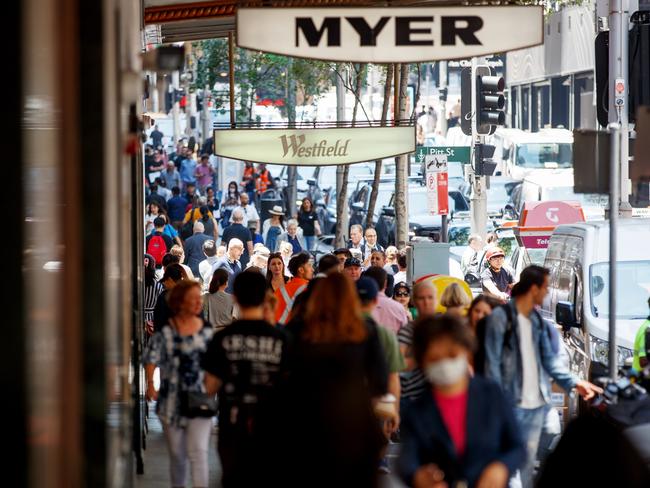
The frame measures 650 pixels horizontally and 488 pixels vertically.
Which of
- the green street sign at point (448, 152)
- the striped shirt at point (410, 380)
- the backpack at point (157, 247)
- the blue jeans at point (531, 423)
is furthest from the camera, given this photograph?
the green street sign at point (448, 152)

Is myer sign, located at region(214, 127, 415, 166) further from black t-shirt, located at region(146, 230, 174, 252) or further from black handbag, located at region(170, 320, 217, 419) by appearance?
black t-shirt, located at region(146, 230, 174, 252)

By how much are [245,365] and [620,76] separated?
1213cm

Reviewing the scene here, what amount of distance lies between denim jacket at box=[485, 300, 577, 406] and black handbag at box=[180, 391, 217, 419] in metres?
1.85

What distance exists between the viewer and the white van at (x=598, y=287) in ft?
40.6

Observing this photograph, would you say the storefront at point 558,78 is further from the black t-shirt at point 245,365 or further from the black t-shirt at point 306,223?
the black t-shirt at point 245,365

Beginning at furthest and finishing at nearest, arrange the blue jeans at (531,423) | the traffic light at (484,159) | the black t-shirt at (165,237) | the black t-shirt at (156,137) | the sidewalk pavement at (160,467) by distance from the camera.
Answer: the black t-shirt at (156,137), the traffic light at (484,159), the black t-shirt at (165,237), the sidewalk pavement at (160,467), the blue jeans at (531,423)

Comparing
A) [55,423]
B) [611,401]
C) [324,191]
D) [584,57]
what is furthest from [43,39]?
[584,57]

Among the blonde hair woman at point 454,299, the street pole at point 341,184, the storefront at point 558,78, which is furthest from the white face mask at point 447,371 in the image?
the storefront at point 558,78

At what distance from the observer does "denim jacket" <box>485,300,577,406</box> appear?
8695 mm

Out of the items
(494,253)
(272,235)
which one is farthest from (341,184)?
(494,253)

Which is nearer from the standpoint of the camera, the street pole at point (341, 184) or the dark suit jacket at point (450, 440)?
the dark suit jacket at point (450, 440)

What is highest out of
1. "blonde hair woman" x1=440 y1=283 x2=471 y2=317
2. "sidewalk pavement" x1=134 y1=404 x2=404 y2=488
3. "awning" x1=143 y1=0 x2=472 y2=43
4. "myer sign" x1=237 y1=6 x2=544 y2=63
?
"awning" x1=143 y1=0 x2=472 y2=43

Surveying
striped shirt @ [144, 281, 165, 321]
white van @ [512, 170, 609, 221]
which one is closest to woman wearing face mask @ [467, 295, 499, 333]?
striped shirt @ [144, 281, 165, 321]

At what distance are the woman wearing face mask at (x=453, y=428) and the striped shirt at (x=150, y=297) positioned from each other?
9.88 m
